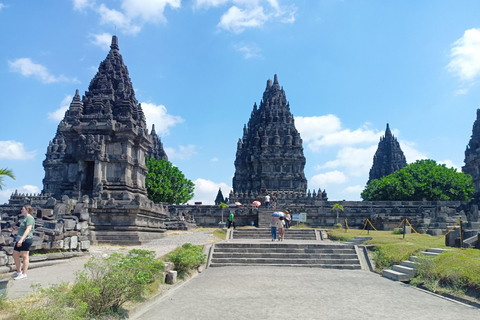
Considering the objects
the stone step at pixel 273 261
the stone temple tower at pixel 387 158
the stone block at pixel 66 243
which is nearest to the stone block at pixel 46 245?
the stone block at pixel 66 243

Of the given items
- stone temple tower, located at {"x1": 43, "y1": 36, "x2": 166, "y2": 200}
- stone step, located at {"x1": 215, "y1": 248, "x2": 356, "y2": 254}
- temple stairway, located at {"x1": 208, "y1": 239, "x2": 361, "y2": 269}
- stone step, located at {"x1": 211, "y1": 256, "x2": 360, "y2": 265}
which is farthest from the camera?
stone temple tower, located at {"x1": 43, "y1": 36, "x2": 166, "y2": 200}

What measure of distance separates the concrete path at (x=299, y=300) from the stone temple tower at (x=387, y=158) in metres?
73.8

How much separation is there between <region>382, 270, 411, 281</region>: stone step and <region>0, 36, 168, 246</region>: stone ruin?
1165 cm

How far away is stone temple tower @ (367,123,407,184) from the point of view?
80.8 metres

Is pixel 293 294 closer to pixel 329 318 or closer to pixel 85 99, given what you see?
pixel 329 318

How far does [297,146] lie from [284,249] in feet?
151

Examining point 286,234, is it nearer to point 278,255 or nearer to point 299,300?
point 278,255

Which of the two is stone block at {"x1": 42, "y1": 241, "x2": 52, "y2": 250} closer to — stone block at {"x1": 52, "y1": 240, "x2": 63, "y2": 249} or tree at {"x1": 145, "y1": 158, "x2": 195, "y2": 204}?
stone block at {"x1": 52, "y1": 240, "x2": 63, "y2": 249}

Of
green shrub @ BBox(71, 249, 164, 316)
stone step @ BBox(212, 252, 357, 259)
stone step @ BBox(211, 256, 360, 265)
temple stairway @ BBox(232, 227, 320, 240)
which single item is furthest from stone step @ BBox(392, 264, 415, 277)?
temple stairway @ BBox(232, 227, 320, 240)

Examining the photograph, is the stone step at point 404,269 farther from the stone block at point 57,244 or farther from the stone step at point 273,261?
the stone block at point 57,244

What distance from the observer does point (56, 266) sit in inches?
457

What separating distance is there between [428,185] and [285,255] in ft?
132

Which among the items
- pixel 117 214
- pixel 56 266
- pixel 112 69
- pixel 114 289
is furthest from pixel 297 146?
pixel 114 289

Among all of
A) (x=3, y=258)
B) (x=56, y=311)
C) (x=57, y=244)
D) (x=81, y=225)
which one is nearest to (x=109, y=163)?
(x=81, y=225)
